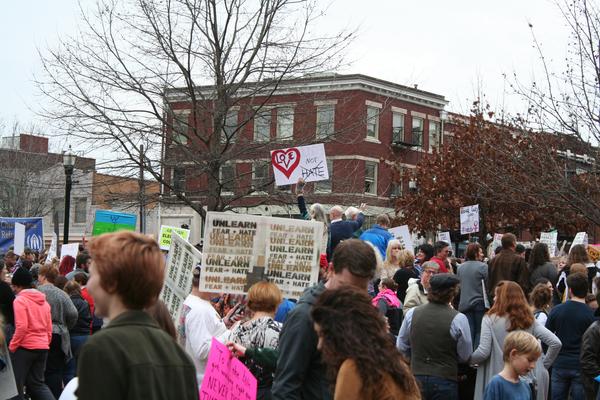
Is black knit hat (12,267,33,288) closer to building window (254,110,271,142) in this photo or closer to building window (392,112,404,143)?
building window (254,110,271,142)

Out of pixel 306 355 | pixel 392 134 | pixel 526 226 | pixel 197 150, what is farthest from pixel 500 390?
pixel 392 134

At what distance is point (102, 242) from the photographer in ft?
11.1

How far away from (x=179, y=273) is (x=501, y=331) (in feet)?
10.2

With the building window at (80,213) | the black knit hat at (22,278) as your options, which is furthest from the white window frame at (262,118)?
the building window at (80,213)

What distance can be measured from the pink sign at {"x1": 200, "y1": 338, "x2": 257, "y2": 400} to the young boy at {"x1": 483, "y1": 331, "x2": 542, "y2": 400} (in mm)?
2326

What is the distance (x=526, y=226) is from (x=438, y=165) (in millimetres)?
4556

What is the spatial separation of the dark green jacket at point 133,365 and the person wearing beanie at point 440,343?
480 cm

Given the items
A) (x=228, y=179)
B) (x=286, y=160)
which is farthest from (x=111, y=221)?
(x=286, y=160)

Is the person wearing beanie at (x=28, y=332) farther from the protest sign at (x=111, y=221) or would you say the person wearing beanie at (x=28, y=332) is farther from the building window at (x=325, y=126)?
the building window at (x=325, y=126)

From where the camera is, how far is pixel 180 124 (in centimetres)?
2370

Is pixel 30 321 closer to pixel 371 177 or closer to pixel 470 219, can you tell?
pixel 470 219

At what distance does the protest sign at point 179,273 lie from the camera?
7.88m

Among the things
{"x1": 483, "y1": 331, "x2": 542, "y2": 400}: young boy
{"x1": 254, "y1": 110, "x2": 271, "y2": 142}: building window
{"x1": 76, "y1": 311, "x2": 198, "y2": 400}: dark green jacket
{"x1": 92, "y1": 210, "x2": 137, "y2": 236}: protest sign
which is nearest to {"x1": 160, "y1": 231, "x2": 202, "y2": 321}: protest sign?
{"x1": 483, "y1": 331, "x2": 542, "y2": 400}: young boy

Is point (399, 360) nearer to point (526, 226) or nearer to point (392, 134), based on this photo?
point (526, 226)
